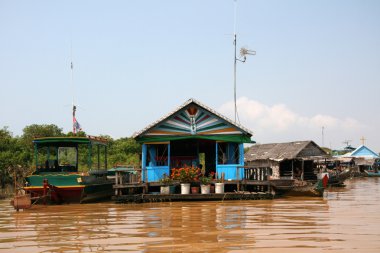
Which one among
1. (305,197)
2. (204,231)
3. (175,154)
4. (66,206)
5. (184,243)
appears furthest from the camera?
(175,154)

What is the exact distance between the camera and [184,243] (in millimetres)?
9211

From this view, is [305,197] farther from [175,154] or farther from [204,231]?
[204,231]

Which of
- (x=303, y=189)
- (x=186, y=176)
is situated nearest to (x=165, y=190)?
(x=186, y=176)

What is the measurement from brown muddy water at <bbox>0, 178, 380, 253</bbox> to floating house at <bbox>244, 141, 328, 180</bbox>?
16.0 m

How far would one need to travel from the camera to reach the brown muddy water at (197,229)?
8.98 metres

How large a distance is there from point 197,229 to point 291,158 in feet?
72.6

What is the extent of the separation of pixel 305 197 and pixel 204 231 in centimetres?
1152

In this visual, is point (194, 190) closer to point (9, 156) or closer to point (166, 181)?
point (166, 181)

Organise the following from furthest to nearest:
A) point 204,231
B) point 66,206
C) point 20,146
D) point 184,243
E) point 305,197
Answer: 1. point 20,146
2. point 305,197
3. point 66,206
4. point 204,231
5. point 184,243

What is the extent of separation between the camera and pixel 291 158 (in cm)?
3216

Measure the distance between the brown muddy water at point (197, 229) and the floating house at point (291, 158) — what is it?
52.4 ft

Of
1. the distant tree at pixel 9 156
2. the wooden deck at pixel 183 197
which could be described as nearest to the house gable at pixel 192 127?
the wooden deck at pixel 183 197

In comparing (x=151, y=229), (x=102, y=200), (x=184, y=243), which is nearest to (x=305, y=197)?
(x=102, y=200)

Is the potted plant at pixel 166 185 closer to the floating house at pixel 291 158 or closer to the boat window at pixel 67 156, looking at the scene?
the boat window at pixel 67 156
